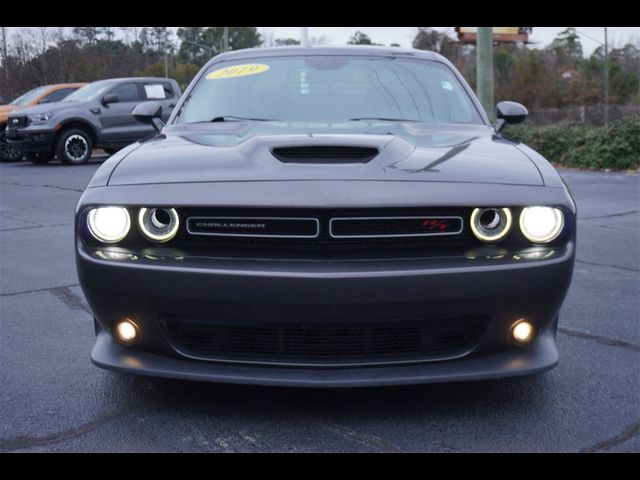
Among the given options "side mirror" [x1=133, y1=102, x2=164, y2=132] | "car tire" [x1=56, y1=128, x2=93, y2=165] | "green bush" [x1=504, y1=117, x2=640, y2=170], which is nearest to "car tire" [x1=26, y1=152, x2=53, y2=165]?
"car tire" [x1=56, y1=128, x2=93, y2=165]

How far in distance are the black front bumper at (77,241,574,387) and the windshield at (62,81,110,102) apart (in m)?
13.3

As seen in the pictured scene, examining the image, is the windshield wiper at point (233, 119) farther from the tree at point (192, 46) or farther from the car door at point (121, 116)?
the tree at point (192, 46)

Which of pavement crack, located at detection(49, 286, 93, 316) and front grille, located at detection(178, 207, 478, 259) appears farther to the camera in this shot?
pavement crack, located at detection(49, 286, 93, 316)

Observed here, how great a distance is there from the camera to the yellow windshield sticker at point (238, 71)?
4.12 m

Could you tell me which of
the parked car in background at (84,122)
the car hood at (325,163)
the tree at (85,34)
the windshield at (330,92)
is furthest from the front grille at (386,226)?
the tree at (85,34)

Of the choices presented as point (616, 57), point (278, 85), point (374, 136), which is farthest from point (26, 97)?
point (616, 57)

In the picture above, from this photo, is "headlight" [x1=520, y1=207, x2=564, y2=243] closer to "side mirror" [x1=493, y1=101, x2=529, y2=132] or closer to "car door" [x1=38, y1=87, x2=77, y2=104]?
"side mirror" [x1=493, y1=101, x2=529, y2=132]

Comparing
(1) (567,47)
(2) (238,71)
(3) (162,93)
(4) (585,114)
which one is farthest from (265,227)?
(1) (567,47)

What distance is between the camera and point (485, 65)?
12.7 metres

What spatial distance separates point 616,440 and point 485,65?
428 inches

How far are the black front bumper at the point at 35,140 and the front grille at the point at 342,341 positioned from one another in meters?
13.0

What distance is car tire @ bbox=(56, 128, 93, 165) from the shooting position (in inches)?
584

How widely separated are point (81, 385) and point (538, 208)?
75.2 inches
